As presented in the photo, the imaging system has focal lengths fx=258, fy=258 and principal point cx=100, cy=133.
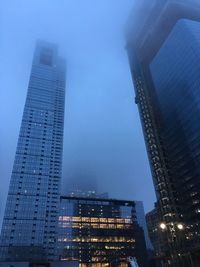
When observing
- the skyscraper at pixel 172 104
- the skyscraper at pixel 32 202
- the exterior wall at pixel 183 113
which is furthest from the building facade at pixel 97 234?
the exterior wall at pixel 183 113

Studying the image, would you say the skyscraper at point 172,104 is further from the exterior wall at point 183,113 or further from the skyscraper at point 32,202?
the skyscraper at point 32,202

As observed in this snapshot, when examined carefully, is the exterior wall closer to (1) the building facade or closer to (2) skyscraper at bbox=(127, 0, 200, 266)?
(2) skyscraper at bbox=(127, 0, 200, 266)

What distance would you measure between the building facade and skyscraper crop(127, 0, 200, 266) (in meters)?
67.9

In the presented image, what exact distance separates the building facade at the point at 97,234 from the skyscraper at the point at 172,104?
67875 mm

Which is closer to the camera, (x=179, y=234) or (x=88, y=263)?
(x=179, y=234)

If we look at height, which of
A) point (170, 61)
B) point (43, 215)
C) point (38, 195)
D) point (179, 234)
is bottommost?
point (179, 234)

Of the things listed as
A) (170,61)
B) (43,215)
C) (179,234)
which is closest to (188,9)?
(170,61)

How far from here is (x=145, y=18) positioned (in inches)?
6137

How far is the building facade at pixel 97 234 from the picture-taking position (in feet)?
549

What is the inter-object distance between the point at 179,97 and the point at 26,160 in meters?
114

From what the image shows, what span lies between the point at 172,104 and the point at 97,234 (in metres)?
105

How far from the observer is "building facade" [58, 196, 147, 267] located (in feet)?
549

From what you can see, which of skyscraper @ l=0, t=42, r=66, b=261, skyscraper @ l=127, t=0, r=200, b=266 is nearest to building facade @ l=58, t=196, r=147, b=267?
skyscraper @ l=0, t=42, r=66, b=261

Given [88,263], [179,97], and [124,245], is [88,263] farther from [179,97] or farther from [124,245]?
[179,97]
